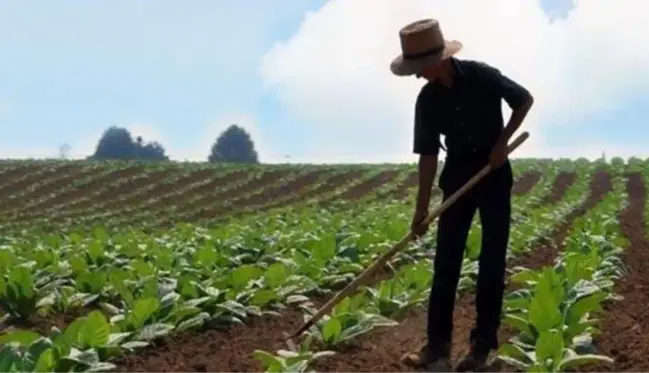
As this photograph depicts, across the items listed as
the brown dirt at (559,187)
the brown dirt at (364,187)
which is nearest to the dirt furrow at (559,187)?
the brown dirt at (559,187)

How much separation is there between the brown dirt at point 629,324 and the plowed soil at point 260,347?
882 millimetres

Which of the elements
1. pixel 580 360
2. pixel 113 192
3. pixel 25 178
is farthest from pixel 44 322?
pixel 25 178

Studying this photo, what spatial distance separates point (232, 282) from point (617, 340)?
2662 mm

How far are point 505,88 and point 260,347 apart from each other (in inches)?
79.8

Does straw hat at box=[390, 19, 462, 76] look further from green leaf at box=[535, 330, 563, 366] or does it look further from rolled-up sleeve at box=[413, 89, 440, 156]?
green leaf at box=[535, 330, 563, 366]

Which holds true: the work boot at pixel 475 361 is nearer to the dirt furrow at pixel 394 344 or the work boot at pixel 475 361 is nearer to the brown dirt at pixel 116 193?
the dirt furrow at pixel 394 344

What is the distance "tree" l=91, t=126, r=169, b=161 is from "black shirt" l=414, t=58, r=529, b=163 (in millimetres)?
69412

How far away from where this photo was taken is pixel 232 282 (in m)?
7.76

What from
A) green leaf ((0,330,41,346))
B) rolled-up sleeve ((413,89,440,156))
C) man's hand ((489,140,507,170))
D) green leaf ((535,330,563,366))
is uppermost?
rolled-up sleeve ((413,89,440,156))

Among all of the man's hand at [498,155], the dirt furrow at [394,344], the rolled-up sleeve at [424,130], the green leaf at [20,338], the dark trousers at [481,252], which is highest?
the rolled-up sleeve at [424,130]

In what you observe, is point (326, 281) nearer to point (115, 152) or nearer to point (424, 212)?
point (424, 212)

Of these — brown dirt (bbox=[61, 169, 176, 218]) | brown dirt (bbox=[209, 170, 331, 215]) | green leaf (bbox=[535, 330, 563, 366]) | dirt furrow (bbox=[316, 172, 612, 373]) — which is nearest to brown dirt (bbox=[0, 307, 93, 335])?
dirt furrow (bbox=[316, 172, 612, 373])

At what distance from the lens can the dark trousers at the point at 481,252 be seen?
6.07 meters

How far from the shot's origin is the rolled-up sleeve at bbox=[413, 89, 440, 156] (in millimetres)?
6148
